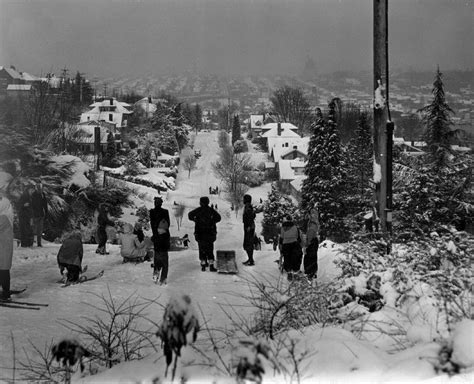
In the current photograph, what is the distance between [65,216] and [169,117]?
Answer: 52.3 metres

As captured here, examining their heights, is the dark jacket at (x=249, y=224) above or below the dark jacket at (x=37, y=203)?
below

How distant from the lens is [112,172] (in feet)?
122

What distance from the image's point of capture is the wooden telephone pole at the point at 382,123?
7820 millimetres

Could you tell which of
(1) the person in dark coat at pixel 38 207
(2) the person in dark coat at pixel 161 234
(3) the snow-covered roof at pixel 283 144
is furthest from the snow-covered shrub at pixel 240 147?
(2) the person in dark coat at pixel 161 234

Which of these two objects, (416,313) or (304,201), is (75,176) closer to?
(416,313)

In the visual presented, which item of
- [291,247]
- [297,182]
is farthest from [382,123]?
[297,182]

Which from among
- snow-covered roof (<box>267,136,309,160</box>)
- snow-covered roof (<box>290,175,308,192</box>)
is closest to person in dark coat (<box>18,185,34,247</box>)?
snow-covered roof (<box>290,175,308,192</box>)

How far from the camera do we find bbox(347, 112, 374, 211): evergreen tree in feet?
105

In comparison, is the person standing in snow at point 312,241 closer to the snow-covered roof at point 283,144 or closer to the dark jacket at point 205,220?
the dark jacket at point 205,220

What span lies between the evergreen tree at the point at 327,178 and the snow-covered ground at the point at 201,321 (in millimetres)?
19430

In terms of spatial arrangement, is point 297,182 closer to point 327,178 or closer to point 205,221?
point 327,178

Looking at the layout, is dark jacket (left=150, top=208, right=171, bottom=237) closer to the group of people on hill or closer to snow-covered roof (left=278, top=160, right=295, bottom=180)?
the group of people on hill

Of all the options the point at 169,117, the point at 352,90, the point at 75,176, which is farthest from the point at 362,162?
the point at 352,90

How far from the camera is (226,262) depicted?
10.6 m
